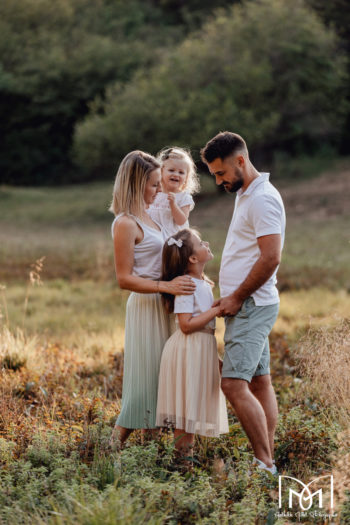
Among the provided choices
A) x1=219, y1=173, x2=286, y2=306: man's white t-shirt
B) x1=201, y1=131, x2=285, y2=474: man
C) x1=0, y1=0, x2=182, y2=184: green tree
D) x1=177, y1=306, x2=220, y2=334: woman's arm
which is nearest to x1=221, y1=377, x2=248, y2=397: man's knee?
x1=201, y1=131, x2=285, y2=474: man

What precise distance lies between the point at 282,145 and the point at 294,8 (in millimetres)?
8373

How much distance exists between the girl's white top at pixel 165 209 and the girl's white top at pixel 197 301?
63 cm

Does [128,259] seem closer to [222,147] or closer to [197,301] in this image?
[197,301]

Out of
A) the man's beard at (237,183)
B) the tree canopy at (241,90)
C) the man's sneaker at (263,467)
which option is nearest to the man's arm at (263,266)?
the man's beard at (237,183)

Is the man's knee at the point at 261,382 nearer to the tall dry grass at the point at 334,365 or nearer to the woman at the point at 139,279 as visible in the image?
the tall dry grass at the point at 334,365

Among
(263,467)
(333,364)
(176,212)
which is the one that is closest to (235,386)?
(263,467)

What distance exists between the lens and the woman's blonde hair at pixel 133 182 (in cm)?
431

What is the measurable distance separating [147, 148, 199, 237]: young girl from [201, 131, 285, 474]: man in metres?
0.64

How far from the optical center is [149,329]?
14.5ft

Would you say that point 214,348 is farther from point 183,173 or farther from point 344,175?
point 344,175

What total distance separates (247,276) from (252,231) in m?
0.31

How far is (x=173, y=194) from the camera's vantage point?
15.6ft

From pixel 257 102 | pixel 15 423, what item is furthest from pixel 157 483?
pixel 257 102
